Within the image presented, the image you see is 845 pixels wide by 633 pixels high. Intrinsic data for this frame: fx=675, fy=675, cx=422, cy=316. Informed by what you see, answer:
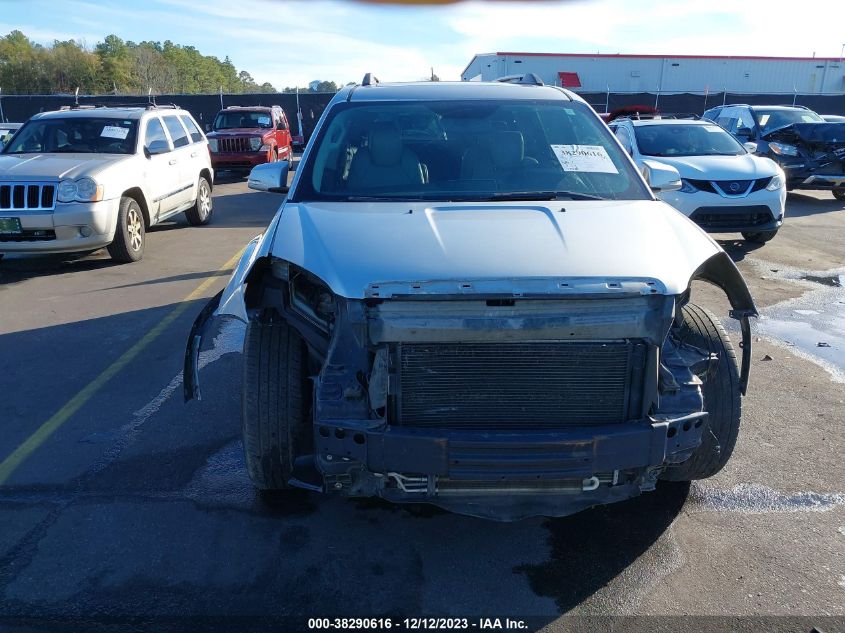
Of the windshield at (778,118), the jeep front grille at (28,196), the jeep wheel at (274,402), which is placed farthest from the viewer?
the windshield at (778,118)

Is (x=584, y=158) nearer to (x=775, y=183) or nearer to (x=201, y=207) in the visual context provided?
(x=775, y=183)

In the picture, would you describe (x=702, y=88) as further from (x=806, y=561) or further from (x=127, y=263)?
(x=806, y=561)

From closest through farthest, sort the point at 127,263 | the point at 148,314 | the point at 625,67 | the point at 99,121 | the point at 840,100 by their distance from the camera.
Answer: the point at 148,314
the point at 127,263
the point at 99,121
the point at 840,100
the point at 625,67

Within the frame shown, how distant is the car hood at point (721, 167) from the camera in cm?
898

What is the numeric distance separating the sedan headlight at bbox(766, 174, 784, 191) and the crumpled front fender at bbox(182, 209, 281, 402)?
7.84m

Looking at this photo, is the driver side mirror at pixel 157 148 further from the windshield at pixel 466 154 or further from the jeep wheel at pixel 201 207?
the windshield at pixel 466 154

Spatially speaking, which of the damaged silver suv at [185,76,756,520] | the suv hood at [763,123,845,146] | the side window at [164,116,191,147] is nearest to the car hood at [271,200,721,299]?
the damaged silver suv at [185,76,756,520]

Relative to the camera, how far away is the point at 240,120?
63.5 ft

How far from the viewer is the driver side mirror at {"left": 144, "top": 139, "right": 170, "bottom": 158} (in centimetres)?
943

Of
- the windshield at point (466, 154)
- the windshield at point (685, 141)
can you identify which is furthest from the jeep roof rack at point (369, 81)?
the windshield at point (685, 141)

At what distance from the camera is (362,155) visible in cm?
395

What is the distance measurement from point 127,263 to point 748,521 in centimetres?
782

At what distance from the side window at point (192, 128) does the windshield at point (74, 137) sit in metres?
2.03

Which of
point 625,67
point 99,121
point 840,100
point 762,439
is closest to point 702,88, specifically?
point 625,67
